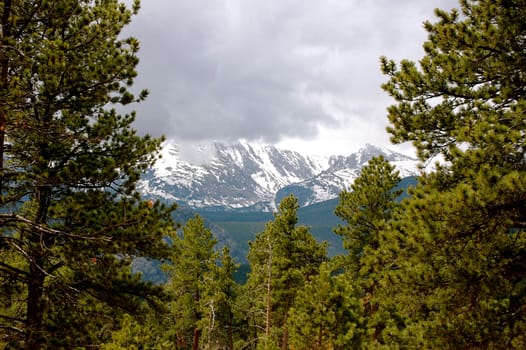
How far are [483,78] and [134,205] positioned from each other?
8857 millimetres

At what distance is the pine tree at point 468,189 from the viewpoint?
6.98m

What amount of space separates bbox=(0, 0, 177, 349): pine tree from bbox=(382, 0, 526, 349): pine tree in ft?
18.6

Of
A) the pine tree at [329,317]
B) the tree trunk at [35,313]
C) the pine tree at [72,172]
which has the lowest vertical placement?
the pine tree at [329,317]

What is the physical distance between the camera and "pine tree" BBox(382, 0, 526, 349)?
275 inches

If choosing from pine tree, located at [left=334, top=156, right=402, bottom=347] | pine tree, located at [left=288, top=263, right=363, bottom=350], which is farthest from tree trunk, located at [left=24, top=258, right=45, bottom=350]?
pine tree, located at [left=334, top=156, right=402, bottom=347]

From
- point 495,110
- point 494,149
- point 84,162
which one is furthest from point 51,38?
point 495,110

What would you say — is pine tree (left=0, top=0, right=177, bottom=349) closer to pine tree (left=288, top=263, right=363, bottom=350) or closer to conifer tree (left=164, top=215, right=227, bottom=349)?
pine tree (left=288, top=263, right=363, bottom=350)

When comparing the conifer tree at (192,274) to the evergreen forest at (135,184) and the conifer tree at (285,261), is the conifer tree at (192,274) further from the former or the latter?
the evergreen forest at (135,184)

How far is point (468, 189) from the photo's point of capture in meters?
6.68

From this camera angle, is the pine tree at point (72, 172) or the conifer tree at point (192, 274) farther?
the conifer tree at point (192, 274)

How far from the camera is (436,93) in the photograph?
9414 millimetres

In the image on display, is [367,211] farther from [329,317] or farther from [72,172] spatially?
[72,172]

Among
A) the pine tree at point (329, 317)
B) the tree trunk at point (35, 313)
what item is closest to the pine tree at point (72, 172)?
the tree trunk at point (35, 313)

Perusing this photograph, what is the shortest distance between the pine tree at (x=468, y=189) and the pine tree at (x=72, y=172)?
568 centimetres
